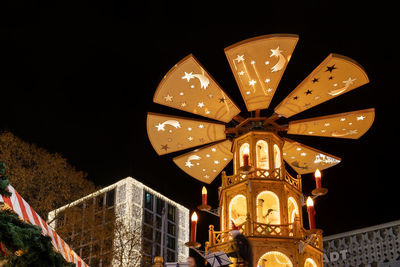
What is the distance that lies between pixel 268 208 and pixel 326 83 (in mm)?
5833

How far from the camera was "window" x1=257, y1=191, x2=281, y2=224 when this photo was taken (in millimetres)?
18386

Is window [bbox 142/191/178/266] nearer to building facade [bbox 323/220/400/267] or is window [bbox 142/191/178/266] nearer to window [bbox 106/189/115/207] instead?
window [bbox 106/189/115/207]

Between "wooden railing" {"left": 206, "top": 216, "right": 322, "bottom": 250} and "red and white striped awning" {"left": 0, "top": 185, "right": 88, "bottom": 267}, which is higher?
"wooden railing" {"left": 206, "top": 216, "right": 322, "bottom": 250}

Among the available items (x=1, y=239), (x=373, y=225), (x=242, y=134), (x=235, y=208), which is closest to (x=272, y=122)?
(x=242, y=134)

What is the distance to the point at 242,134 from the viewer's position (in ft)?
64.4

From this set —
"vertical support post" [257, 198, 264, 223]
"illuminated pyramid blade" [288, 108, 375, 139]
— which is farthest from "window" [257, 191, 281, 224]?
"illuminated pyramid blade" [288, 108, 375, 139]

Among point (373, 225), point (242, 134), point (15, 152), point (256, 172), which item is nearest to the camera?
point (256, 172)

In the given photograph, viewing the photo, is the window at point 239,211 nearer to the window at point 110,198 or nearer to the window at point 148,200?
the window at point 110,198

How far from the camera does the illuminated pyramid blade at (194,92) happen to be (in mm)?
16906

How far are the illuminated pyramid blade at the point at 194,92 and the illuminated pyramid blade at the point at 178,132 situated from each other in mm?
674

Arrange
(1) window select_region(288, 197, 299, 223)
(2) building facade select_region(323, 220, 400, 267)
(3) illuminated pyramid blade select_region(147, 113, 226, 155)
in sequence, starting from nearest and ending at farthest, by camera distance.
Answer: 1. (1) window select_region(288, 197, 299, 223)
2. (3) illuminated pyramid blade select_region(147, 113, 226, 155)
3. (2) building facade select_region(323, 220, 400, 267)

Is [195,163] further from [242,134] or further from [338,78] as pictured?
[338,78]

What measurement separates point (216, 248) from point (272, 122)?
590 centimetres

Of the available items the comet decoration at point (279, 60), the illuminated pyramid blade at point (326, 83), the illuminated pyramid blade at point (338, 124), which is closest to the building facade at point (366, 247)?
the illuminated pyramid blade at point (338, 124)
